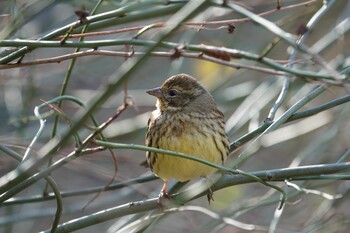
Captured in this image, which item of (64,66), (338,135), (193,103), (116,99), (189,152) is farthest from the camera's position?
(116,99)

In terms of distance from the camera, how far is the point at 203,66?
503 centimetres

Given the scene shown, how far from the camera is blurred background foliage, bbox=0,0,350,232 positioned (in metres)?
3.04

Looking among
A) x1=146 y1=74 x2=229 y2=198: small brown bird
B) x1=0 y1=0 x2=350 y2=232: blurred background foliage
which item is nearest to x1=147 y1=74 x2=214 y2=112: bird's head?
x1=146 y1=74 x2=229 y2=198: small brown bird

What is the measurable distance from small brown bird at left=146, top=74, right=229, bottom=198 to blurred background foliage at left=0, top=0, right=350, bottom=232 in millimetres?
188

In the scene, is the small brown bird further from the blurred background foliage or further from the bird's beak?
the blurred background foliage

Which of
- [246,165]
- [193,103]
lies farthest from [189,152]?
[246,165]

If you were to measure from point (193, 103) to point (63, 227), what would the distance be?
62.9 inches

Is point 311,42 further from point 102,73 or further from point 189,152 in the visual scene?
point 189,152

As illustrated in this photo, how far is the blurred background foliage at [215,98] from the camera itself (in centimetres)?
304

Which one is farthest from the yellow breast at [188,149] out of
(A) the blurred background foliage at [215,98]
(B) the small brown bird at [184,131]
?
(A) the blurred background foliage at [215,98]

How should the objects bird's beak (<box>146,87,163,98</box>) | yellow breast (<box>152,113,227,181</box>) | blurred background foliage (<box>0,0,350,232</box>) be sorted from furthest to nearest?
bird's beak (<box>146,87,163,98</box>) → yellow breast (<box>152,113,227,181</box>) → blurred background foliage (<box>0,0,350,232</box>)

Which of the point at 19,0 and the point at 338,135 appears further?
the point at 338,135

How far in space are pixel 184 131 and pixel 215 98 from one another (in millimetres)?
1236

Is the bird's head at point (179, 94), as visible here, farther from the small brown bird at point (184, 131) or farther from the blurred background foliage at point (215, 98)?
the blurred background foliage at point (215, 98)
